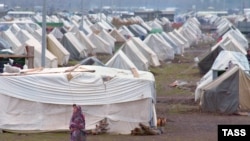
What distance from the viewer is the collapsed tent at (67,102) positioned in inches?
987

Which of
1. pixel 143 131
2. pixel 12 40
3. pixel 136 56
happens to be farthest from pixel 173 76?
pixel 143 131

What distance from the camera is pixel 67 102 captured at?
25.1m

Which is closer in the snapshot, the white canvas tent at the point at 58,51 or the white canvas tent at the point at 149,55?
the white canvas tent at the point at 58,51

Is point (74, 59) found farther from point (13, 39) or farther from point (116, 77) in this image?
point (116, 77)

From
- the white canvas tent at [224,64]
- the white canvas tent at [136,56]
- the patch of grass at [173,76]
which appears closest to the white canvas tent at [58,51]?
the white canvas tent at [136,56]

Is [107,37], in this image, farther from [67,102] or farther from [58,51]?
[67,102]

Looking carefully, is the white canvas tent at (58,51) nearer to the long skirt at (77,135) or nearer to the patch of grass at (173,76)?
the patch of grass at (173,76)

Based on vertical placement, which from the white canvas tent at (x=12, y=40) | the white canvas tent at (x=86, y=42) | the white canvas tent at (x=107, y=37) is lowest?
the white canvas tent at (x=12, y=40)

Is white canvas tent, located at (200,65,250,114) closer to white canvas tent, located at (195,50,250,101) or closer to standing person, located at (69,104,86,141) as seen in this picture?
white canvas tent, located at (195,50,250,101)

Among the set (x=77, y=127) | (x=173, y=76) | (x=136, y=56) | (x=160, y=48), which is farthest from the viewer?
(x=160, y=48)

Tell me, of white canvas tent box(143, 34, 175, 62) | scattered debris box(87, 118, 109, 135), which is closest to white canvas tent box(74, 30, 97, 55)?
white canvas tent box(143, 34, 175, 62)

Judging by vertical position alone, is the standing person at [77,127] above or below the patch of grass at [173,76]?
below

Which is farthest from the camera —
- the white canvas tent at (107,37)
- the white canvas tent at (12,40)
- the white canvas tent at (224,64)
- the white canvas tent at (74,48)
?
the white canvas tent at (107,37)

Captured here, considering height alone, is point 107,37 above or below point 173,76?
above
